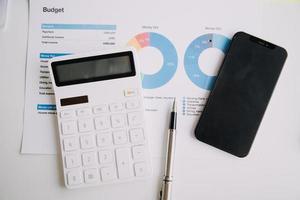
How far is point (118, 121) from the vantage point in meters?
0.46

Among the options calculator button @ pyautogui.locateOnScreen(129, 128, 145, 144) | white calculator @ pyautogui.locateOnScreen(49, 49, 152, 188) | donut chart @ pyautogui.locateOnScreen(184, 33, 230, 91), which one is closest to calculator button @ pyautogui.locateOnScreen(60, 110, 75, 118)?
white calculator @ pyautogui.locateOnScreen(49, 49, 152, 188)

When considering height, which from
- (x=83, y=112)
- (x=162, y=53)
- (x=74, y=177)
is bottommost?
(x=74, y=177)

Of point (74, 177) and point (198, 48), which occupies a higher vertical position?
point (198, 48)

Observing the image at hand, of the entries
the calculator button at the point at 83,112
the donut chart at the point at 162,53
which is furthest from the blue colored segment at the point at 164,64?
the calculator button at the point at 83,112

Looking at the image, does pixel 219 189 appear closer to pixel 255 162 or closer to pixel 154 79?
pixel 255 162

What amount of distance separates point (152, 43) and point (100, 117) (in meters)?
0.16

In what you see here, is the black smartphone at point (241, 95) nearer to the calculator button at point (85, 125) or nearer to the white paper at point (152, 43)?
the white paper at point (152, 43)

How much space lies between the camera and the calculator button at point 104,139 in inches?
18.1

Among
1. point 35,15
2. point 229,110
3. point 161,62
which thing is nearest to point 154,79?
point 161,62

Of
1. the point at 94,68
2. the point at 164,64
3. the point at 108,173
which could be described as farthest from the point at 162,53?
the point at 108,173

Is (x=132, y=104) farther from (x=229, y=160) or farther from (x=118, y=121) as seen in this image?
(x=229, y=160)

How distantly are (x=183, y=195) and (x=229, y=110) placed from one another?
0.53 feet

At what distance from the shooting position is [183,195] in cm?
46

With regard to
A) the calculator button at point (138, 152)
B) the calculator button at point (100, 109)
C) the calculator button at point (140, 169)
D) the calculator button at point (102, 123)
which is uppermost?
the calculator button at point (100, 109)
